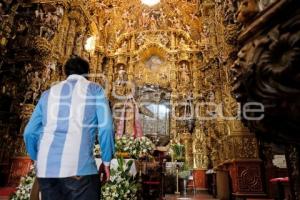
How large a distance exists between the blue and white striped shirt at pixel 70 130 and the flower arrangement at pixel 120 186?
2363mm

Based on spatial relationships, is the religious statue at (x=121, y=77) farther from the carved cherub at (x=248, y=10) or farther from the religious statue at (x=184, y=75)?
the carved cherub at (x=248, y=10)

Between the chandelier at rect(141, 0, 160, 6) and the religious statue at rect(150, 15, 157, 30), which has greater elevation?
the chandelier at rect(141, 0, 160, 6)

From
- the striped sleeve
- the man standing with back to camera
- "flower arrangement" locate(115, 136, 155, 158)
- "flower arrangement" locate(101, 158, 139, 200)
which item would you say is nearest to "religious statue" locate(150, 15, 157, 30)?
"flower arrangement" locate(115, 136, 155, 158)

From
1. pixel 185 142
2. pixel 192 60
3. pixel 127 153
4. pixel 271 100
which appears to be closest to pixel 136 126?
pixel 127 153

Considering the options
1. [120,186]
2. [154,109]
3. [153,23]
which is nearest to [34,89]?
[120,186]

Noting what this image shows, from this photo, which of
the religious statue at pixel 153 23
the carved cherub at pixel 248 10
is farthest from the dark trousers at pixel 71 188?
the religious statue at pixel 153 23

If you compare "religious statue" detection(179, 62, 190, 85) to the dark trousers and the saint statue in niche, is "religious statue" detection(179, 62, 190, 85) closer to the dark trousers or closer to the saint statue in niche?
the saint statue in niche

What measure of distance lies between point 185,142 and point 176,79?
4192mm

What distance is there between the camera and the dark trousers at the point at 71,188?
5.48 ft

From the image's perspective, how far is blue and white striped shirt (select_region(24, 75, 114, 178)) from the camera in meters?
1.73

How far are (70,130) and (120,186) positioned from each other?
266cm

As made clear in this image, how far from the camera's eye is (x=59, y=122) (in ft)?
6.05

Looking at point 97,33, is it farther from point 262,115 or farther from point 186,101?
point 262,115

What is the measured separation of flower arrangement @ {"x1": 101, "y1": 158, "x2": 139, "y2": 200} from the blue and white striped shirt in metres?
2.36
